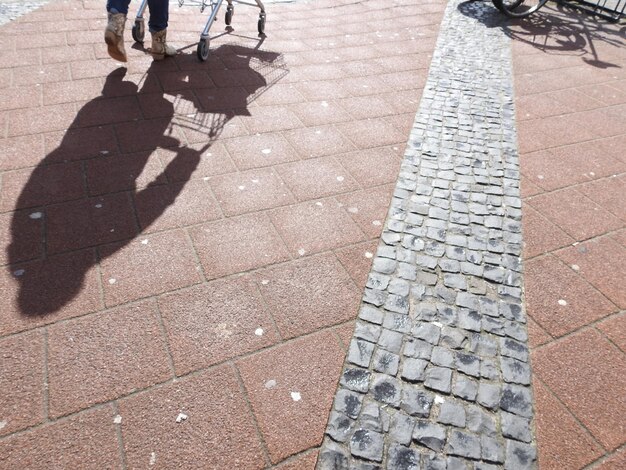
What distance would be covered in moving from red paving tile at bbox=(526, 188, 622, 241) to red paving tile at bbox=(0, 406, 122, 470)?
3441 millimetres

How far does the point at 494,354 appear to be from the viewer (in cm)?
257

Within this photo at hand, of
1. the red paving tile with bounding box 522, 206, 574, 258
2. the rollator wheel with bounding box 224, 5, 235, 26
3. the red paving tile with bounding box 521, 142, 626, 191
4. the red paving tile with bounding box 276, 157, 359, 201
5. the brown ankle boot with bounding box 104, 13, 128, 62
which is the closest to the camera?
the red paving tile with bounding box 522, 206, 574, 258

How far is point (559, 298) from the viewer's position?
296 centimetres

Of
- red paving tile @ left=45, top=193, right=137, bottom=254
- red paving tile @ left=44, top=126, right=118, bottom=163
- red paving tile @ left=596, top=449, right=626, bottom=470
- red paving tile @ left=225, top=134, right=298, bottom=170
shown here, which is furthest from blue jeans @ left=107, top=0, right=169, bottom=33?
red paving tile @ left=596, top=449, right=626, bottom=470

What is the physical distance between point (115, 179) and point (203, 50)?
2567 millimetres

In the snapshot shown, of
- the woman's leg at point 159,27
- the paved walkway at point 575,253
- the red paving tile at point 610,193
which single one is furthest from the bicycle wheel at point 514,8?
the woman's leg at point 159,27

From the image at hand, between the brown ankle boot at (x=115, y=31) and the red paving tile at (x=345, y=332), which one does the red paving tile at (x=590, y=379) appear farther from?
the brown ankle boot at (x=115, y=31)

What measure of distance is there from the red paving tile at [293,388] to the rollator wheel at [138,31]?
15.5 ft

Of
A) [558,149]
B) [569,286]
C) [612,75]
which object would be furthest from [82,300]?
[612,75]

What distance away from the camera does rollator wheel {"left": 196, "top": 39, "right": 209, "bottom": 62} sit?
5348mm

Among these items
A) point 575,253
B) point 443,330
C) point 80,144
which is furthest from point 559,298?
point 80,144

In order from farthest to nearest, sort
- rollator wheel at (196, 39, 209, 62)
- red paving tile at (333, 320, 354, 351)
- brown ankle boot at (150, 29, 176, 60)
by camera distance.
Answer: rollator wheel at (196, 39, 209, 62) → brown ankle boot at (150, 29, 176, 60) → red paving tile at (333, 320, 354, 351)

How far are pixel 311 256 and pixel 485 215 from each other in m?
1.51

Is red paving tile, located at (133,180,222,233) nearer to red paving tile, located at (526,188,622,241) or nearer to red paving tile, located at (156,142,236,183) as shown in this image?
red paving tile, located at (156,142,236,183)
